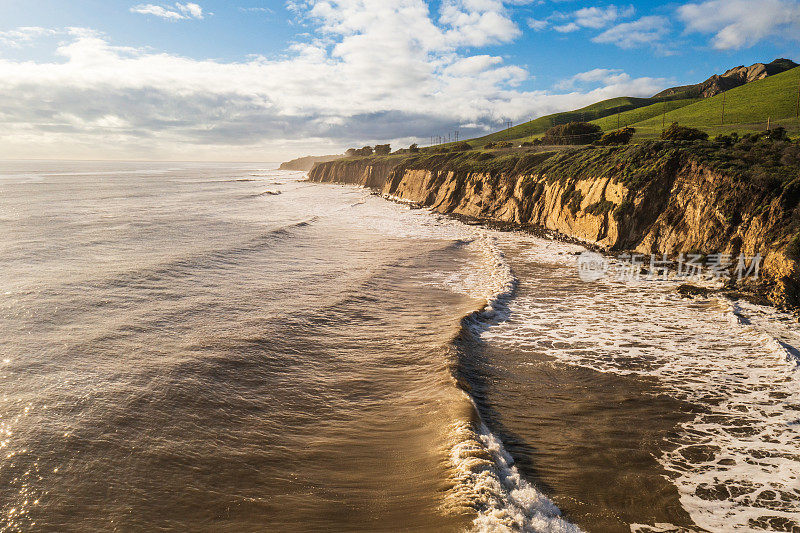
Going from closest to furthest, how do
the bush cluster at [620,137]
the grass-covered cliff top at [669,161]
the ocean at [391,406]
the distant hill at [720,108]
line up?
the ocean at [391,406]
the grass-covered cliff top at [669,161]
the bush cluster at [620,137]
the distant hill at [720,108]

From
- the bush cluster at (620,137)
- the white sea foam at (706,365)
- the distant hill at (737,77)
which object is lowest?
the white sea foam at (706,365)

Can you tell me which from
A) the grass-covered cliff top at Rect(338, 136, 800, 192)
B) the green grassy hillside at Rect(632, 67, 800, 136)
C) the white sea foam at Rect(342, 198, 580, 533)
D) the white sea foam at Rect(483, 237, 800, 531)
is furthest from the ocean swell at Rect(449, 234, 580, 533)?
the green grassy hillside at Rect(632, 67, 800, 136)

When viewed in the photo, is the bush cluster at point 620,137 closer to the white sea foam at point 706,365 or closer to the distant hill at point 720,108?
the distant hill at point 720,108

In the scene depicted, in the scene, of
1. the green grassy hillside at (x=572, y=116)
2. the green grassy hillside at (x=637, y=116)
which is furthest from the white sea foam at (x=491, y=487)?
the green grassy hillside at (x=572, y=116)

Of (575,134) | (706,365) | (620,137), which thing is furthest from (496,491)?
(575,134)

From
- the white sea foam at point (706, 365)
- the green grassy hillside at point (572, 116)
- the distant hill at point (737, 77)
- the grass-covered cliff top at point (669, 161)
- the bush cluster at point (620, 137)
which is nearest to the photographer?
the white sea foam at point (706, 365)

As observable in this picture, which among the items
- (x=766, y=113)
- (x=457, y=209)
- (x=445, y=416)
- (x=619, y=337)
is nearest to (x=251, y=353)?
(x=445, y=416)

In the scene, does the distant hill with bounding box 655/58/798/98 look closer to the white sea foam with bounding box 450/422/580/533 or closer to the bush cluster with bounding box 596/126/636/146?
the bush cluster with bounding box 596/126/636/146

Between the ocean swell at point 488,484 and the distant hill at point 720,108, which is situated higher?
the distant hill at point 720,108

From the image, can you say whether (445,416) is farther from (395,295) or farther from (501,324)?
(395,295)
